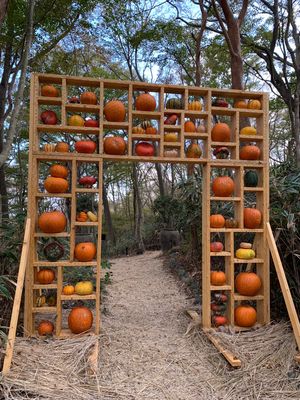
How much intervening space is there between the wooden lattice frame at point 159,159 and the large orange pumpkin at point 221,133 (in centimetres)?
8

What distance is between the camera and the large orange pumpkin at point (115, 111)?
10.5ft

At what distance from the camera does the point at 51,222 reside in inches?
117

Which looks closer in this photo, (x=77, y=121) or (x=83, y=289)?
(x=83, y=289)

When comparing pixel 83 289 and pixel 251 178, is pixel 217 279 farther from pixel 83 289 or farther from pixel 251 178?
pixel 83 289

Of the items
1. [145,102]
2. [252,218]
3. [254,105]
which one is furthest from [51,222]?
[254,105]

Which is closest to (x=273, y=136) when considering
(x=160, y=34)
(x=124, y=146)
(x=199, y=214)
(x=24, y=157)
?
(x=160, y=34)

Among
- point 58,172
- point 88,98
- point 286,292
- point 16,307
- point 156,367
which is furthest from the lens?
point 88,98

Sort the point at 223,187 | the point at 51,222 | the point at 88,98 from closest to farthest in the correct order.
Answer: the point at 51,222
the point at 88,98
the point at 223,187

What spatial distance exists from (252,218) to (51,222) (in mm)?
1964

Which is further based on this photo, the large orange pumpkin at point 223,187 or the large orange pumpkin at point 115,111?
the large orange pumpkin at point 223,187

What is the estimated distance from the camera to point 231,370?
2590 millimetres

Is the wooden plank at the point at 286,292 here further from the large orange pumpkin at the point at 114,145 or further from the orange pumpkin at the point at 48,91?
the orange pumpkin at the point at 48,91

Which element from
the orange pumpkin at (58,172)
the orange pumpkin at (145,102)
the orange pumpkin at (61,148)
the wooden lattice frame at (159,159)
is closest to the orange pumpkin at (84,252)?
the wooden lattice frame at (159,159)

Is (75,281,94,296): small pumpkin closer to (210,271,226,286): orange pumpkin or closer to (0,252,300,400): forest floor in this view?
(0,252,300,400): forest floor
